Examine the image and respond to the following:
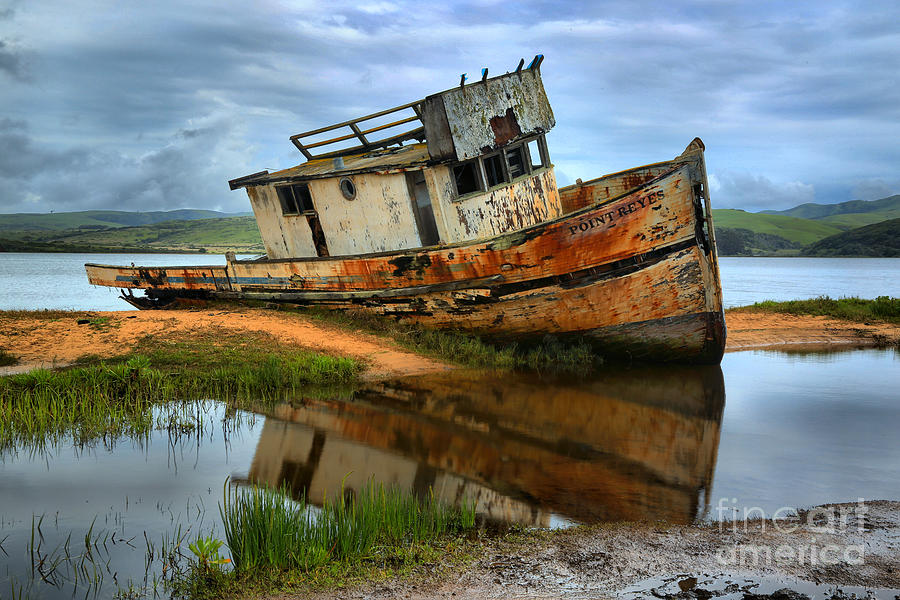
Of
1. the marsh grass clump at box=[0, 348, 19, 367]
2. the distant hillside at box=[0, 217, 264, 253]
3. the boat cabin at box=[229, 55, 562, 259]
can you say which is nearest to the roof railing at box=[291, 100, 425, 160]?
the boat cabin at box=[229, 55, 562, 259]

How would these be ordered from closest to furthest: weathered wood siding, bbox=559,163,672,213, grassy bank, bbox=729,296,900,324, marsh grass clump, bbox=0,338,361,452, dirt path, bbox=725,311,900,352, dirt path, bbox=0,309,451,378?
marsh grass clump, bbox=0,338,361,452, dirt path, bbox=0,309,451,378, weathered wood siding, bbox=559,163,672,213, dirt path, bbox=725,311,900,352, grassy bank, bbox=729,296,900,324

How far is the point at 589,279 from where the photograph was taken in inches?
407

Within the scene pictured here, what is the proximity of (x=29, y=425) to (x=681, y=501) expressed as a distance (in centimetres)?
691

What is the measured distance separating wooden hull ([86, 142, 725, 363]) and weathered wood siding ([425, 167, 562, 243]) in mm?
622

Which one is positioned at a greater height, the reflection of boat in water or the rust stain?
the rust stain

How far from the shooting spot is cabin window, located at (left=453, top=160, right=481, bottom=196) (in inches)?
448

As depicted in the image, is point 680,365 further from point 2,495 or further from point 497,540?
point 2,495

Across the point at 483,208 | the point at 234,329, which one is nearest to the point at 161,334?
the point at 234,329

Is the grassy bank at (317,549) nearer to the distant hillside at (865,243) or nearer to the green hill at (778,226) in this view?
the distant hillside at (865,243)

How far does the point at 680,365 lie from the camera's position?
11.4m

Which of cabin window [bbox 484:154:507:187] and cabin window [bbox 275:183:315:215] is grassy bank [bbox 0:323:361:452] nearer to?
cabin window [bbox 275:183:315:215]

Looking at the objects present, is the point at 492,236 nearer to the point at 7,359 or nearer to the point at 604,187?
the point at 604,187

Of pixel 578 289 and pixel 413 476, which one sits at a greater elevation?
pixel 578 289

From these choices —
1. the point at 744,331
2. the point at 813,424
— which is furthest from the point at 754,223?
the point at 813,424
